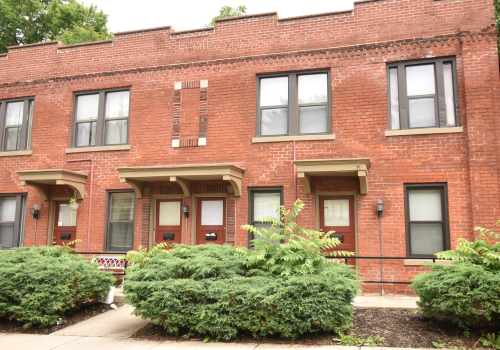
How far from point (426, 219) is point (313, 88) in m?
4.43

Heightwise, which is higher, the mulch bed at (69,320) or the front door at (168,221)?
the front door at (168,221)

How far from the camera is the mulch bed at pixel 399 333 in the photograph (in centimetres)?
593

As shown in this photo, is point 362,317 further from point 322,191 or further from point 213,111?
point 213,111

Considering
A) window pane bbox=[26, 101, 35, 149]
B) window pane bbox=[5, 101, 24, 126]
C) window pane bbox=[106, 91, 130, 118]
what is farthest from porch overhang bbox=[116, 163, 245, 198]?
window pane bbox=[5, 101, 24, 126]

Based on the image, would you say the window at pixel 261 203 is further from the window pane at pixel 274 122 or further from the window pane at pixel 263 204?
the window pane at pixel 274 122

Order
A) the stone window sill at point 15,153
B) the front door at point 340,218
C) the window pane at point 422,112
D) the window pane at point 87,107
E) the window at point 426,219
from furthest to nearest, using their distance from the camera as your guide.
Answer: the stone window sill at point 15,153 < the window pane at point 87,107 < the front door at point 340,218 < the window pane at point 422,112 < the window at point 426,219

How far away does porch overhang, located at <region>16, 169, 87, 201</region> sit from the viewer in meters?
11.4

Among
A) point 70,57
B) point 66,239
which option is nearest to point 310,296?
point 66,239

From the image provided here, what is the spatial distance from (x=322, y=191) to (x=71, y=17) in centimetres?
2141

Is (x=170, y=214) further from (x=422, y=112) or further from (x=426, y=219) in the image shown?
(x=422, y=112)

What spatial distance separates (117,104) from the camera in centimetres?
1268

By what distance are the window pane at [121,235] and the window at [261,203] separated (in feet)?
11.8

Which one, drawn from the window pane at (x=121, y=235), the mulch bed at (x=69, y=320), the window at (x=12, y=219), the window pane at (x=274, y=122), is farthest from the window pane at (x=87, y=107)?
the mulch bed at (x=69, y=320)

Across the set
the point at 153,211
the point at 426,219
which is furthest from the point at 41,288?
the point at 426,219
